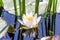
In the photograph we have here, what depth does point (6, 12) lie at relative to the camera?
77cm

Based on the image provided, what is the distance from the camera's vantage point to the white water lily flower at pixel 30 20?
649mm

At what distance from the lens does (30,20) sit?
25.8 inches

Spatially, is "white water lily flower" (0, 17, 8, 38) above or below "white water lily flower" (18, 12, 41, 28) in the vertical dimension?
below

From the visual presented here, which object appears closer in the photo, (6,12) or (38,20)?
(38,20)

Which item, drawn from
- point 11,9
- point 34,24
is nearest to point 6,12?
point 11,9

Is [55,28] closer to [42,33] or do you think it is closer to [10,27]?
[42,33]

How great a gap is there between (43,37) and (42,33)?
0.04m

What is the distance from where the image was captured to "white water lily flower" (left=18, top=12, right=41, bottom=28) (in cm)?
65

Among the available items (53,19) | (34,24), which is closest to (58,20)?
(53,19)

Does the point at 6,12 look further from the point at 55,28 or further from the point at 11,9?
the point at 55,28

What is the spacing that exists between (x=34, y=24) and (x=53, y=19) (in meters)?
0.12

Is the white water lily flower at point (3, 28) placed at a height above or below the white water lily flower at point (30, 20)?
below

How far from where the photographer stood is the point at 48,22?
73cm

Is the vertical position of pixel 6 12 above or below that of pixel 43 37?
above
